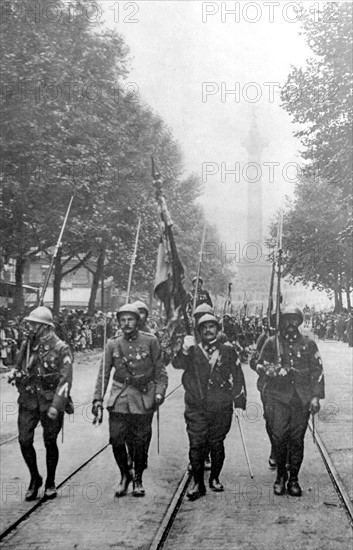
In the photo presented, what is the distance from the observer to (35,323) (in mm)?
7070

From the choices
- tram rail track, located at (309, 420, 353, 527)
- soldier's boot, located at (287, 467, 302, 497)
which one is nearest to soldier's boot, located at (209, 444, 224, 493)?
soldier's boot, located at (287, 467, 302, 497)

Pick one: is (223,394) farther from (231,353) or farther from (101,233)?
(101,233)

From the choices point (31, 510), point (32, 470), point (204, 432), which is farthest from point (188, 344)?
point (31, 510)

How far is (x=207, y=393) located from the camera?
23.9 feet

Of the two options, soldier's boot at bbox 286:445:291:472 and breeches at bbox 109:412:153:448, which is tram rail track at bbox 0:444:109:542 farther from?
soldier's boot at bbox 286:445:291:472

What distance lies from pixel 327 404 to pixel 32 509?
359 inches

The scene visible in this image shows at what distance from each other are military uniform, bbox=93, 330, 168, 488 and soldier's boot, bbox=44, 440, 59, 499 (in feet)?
1.91

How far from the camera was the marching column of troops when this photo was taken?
711 centimetres

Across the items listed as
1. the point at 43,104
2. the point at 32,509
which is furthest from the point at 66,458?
the point at 43,104

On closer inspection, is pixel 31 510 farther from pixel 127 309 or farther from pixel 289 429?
pixel 289 429

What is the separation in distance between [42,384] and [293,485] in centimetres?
264

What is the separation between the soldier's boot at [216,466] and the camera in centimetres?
733

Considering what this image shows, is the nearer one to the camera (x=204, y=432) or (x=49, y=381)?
(x=49, y=381)

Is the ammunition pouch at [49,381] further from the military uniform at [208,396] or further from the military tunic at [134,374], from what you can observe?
the military uniform at [208,396]
